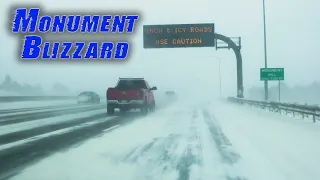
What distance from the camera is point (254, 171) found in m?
6.43

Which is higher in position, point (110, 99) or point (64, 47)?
point (64, 47)

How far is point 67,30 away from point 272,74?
20057 mm

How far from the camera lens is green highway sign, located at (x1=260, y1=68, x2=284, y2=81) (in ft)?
105

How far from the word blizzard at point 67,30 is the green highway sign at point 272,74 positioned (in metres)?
15.9

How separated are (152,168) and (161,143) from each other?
119 inches

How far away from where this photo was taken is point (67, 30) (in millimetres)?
19797

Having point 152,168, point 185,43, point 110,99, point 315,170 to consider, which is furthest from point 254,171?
point 185,43

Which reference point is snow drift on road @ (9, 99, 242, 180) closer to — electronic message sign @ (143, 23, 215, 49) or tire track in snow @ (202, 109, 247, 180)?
tire track in snow @ (202, 109, 247, 180)

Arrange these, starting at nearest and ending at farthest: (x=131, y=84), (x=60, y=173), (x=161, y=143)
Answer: (x=60, y=173), (x=161, y=143), (x=131, y=84)

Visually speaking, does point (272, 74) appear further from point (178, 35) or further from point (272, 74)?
point (178, 35)

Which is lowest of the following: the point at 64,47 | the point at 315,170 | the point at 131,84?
the point at 315,170

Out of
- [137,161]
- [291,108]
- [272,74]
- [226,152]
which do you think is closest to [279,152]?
[226,152]

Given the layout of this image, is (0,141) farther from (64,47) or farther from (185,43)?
(185,43)

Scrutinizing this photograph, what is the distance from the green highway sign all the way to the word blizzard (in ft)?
52.1
